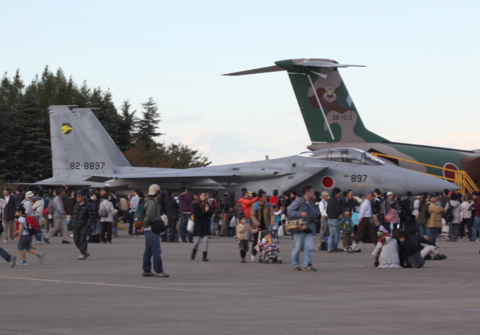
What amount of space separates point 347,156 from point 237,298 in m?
15.9

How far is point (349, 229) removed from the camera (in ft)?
51.8

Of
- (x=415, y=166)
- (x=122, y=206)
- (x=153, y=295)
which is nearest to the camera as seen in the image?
(x=153, y=295)

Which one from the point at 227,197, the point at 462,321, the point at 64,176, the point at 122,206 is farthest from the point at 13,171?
the point at 462,321

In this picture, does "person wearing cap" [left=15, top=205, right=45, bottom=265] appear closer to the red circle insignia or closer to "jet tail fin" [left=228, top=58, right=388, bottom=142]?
the red circle insignia

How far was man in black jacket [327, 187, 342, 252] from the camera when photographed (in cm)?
1556

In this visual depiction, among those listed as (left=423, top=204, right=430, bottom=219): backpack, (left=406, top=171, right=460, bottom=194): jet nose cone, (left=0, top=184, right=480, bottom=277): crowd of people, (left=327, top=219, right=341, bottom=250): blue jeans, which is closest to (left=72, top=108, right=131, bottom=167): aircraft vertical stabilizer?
(left=0, top=184, right=480, bottom=277): crowd of people

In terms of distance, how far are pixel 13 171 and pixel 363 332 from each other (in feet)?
157

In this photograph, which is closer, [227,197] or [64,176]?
[227,197]

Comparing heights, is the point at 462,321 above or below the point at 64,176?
below

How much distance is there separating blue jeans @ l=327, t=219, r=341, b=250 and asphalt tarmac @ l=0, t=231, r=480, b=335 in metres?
2.56

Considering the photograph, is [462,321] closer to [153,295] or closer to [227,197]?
[153,295]

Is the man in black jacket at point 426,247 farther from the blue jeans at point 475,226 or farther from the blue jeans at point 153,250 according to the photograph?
the blue jeans at point 475,226

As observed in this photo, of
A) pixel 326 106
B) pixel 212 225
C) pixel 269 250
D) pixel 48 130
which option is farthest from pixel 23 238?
pixel 48 130

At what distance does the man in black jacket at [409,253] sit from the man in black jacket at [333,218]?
327 cm
